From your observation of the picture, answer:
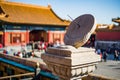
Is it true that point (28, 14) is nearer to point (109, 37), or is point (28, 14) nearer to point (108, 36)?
point (108, 36)

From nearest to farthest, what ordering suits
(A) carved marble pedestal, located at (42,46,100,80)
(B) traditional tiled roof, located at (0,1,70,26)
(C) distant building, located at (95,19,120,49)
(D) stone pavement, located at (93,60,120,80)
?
(A) carved marble pedestal, located at (42,46,100,80) → (D) stone pavement, located at (93,60,120,80) → (B) traditional tiled roof, located at (0,1,70,26) → (C) distant building, located at (95,19,120,49)

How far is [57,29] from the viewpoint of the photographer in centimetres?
2880

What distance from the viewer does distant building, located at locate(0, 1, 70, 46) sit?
2347 centimetres

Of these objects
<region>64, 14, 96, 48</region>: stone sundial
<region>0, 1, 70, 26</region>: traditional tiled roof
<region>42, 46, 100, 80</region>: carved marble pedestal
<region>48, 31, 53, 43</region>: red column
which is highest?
<region>0, 1, 70, 26</region>: traditional tiled roof

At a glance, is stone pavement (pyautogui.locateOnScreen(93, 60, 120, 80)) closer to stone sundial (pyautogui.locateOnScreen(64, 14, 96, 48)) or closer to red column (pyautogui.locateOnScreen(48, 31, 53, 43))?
stone sundial (pyautogui.locateOnScreen(64, 14, 96, 48))

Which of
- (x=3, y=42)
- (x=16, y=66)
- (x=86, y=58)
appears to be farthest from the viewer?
(x=3, y=42)

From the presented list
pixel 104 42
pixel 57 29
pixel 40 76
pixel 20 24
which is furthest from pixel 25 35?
pixel 40 76

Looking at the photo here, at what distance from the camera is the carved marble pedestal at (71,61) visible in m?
2.99

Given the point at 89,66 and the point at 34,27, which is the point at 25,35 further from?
the point at 89,66

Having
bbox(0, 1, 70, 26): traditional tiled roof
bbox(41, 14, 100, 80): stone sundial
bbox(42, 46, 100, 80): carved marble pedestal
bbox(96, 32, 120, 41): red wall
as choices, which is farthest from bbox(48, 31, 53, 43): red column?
bbox(42, 46, 100, 80): carved marble pedestal

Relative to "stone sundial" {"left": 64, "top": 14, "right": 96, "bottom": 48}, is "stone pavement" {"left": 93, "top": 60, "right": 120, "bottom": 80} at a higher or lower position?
lower

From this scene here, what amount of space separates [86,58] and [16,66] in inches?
388

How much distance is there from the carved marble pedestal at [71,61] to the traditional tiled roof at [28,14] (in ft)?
68.6

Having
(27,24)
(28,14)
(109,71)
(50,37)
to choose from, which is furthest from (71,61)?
(28,14)
